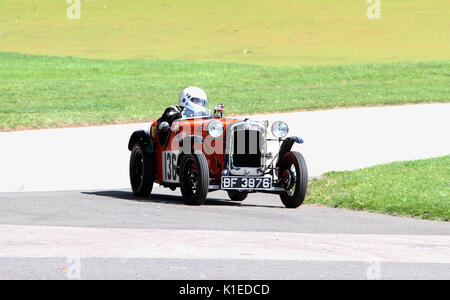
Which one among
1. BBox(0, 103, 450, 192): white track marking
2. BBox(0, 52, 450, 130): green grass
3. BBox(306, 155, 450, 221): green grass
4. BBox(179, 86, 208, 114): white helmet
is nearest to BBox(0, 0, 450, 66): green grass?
BBox(0, 52, 450, 130): green grass

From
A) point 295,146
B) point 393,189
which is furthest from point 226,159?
point 295,146

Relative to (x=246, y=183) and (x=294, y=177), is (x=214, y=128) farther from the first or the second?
(x=294, y=177)

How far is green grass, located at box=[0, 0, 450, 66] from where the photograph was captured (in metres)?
51.3

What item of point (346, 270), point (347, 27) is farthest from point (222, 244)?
point (347, 27)

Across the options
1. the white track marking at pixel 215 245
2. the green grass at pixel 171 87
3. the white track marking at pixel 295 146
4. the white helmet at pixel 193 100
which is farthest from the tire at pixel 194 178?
the green grass at pixel 171 87

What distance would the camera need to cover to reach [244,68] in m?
42.8

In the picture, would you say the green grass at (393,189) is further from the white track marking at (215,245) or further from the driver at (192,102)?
the white track marking at (215,245)

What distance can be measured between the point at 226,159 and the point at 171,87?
22.3m

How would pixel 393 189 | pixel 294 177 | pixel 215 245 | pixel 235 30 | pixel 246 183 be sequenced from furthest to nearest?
pixel 235 30 → pixel 393 189 → pixel 294 177 → pixel 246 183 → pixel 215 245

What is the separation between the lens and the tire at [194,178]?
13.3 m

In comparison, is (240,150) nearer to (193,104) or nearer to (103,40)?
(193,104)

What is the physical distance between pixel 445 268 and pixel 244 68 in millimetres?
34404

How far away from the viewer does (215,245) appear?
9.72 meters
